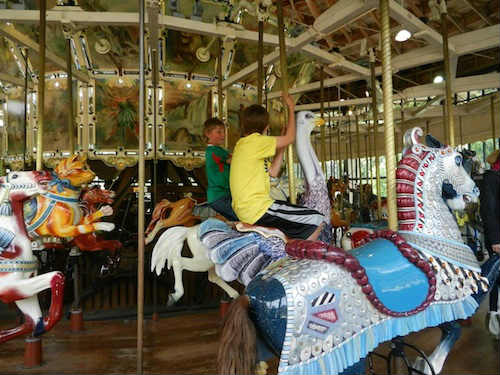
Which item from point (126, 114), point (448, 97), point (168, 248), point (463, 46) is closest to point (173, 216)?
point (168, 248)

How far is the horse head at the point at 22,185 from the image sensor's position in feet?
8.76

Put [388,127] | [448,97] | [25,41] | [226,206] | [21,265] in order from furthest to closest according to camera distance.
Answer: [25,41] < [448,97] < [226,206] < [21,265] < [388,127]

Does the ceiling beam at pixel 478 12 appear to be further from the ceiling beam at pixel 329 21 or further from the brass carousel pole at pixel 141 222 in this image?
the brass carousel pole at pixel 141 222

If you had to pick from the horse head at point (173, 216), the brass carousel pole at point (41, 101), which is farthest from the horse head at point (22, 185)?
the horse head at point (173, 216)

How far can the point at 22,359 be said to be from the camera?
2949 millimetres

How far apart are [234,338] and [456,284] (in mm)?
1033

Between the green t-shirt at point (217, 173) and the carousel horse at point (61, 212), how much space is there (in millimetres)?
794

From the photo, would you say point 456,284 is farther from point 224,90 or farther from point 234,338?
point 224,90

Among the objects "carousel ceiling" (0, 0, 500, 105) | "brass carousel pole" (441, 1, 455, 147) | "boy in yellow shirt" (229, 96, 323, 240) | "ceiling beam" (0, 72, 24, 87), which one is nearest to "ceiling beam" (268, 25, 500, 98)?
"carousel ceiling" (0, 0, 500, 105)

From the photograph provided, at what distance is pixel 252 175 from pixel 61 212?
1.54 meters

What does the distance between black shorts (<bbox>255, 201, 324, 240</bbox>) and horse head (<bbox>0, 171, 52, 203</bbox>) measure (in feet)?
4.99

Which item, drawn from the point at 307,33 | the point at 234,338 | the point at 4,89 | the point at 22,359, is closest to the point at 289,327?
the point at 234,338

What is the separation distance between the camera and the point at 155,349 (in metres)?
3.16

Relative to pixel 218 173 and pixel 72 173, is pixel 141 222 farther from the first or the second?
pixel 72 173
